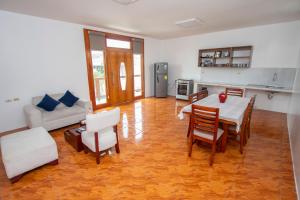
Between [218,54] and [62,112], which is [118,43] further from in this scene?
[218,54]

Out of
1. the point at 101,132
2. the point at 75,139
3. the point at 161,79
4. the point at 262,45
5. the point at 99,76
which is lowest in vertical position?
the point at 75,139

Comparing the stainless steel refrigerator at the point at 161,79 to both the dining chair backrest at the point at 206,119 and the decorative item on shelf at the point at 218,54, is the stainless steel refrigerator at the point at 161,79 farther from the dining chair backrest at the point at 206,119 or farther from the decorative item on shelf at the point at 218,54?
the dining chair backrest at the point at 206,119

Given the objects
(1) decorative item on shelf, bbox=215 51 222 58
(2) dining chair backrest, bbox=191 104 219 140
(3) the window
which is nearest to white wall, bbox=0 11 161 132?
(3) the window

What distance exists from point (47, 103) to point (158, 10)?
131 inches

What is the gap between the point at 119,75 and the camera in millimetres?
5691

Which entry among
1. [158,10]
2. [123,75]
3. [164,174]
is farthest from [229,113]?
[123,75]

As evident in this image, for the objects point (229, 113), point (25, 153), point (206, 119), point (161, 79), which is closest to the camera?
point (25, 153)

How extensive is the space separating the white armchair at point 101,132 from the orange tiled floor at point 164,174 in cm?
26

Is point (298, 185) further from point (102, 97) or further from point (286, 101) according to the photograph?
point (102, 97)

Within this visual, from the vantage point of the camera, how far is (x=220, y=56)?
18.0 ft

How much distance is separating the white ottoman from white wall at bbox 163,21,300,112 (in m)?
5.66

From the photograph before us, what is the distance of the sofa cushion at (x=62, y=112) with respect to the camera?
11.1 ft

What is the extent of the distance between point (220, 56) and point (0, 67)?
247 inches

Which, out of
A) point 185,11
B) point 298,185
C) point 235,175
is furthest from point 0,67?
point 298,185
